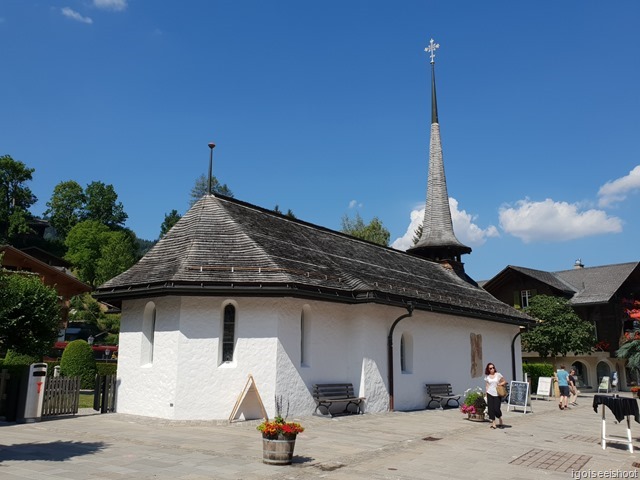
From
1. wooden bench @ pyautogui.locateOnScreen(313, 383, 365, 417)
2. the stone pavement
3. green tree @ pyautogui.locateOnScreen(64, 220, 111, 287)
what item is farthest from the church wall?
green tree @ pyautogui.locateOnScreen(64, 220, 111, 287)

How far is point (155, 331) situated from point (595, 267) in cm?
4381

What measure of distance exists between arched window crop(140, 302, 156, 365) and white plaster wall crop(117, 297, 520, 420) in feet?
0.56

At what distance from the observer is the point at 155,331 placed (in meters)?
14.6

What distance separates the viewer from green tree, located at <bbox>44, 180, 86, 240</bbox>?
8169cm

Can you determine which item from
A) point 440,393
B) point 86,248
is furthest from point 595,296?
point 86,248

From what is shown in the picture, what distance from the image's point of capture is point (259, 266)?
48.1 feet

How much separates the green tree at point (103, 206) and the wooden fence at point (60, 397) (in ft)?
238

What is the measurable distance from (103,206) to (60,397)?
7419 centimetres

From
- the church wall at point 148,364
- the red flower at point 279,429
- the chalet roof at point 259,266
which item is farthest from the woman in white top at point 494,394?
the church wall at point 148,364

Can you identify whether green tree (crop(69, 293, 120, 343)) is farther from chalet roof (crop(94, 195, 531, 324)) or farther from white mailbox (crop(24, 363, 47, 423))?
white mailbox (crop(24, 363, 47, 423))

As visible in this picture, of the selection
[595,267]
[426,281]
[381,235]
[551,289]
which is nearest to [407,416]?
[426,281]

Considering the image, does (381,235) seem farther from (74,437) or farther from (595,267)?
(74,437)

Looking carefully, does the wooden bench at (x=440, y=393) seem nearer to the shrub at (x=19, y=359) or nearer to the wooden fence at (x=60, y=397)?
the wooden fence at (x=60, y=397)

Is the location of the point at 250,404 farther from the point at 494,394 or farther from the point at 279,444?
the point at 494,394
